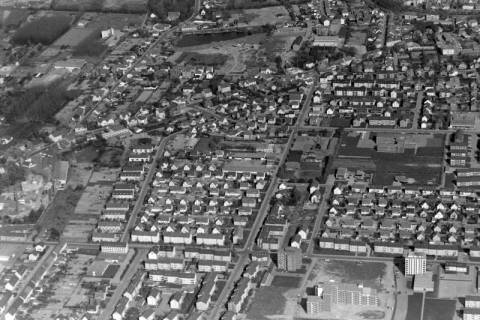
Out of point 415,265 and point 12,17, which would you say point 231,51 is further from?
point 415,265

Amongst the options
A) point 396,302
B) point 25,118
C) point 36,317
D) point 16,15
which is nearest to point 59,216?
point 36,317

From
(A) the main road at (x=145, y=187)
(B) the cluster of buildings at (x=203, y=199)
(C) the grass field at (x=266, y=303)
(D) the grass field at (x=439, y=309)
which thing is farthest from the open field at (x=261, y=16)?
(D) the grass field at (x=439, y=309)

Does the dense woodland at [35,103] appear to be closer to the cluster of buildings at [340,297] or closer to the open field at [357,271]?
the open field at [357,271]

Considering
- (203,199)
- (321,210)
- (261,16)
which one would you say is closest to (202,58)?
(261,16)

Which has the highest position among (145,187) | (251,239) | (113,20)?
(251,239)

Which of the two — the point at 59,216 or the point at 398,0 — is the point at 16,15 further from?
the point at 59,216

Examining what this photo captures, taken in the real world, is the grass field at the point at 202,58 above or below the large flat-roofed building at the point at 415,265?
below
